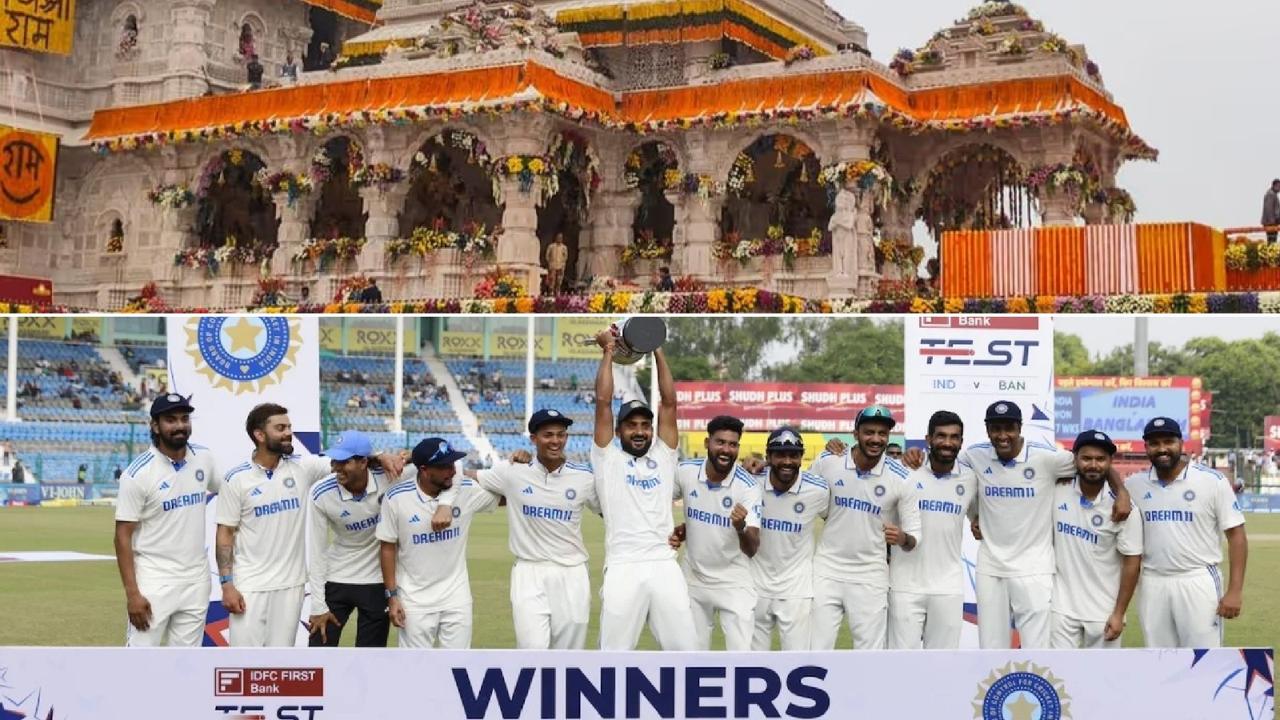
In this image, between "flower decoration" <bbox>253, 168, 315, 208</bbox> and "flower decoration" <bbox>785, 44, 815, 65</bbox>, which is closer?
"flower decoration" <bbox>785, 44, 815, 65</bbox>

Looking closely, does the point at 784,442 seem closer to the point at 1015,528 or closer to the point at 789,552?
the point at 789,552

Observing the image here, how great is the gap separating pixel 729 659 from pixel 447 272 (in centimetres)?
2523

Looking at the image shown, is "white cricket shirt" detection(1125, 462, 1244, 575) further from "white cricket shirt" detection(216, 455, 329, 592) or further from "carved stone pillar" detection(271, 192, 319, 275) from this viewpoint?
"carved stone pillar" detection(271, 192, 319, 275)

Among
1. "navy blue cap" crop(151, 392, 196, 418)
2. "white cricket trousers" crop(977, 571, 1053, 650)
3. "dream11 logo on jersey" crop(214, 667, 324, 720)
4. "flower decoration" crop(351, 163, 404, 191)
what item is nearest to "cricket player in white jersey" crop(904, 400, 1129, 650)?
"white cricket trousers" crop(977, 571, 1053, 650)

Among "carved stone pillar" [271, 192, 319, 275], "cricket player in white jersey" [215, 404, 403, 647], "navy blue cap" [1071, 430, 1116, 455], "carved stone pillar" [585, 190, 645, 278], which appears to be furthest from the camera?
"carved stone pillar" [271, 192, 319, 275]

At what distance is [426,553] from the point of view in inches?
410

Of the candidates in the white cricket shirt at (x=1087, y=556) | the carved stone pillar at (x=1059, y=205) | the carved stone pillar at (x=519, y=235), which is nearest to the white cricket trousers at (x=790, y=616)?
the white cricket shirt at (x=1087, y=556)

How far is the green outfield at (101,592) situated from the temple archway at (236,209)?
403 inches

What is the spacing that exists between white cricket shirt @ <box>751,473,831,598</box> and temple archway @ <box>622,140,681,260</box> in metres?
23.5

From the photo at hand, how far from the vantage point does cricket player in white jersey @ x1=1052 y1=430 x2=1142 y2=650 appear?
1035 centimetres

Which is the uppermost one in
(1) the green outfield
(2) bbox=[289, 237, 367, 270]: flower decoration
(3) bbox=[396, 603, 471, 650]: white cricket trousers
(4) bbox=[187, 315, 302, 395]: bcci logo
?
(2) bbox=[289, 237, 367, 270]: flower decoration

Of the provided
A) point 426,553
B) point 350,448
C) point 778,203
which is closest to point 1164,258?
point 778,203

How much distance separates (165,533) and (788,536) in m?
3.71

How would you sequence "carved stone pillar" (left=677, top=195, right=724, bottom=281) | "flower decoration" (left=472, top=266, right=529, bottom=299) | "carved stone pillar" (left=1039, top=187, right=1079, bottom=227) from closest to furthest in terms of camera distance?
"flower decoration" (left=472, top=266, right=529, bottom=299), "carved stone pillar" (left=1039, top=187, right=1079, bottom=227), "carved stone pillar" (left=677, top=195, right=724, bottom=281)
